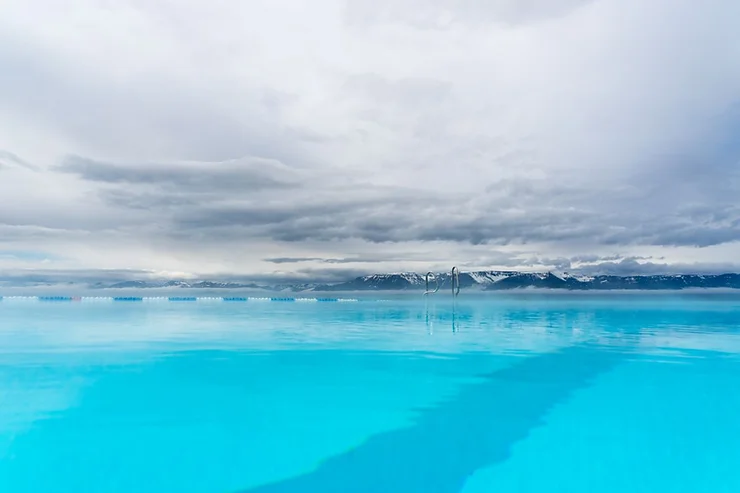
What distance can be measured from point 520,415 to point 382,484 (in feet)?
28.0

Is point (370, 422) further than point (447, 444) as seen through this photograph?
Yes

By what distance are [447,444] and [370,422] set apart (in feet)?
11.2

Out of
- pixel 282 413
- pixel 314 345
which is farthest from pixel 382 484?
pixel 314 345

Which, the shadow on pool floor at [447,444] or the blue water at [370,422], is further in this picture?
the blue water at [370,422]

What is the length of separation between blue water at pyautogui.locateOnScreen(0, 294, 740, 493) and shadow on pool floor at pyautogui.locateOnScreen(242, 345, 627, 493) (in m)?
0.08

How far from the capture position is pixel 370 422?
18469 millimetres

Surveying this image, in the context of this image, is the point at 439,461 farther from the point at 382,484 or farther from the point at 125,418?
the point at 125,418

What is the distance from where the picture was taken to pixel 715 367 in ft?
101

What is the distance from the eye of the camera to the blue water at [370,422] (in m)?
13.7

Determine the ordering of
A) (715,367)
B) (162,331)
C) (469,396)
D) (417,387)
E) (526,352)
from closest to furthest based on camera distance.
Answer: (469,396)
(417,387)
(715,367)
(526,352)
(162,331)

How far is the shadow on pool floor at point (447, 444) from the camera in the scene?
520 inches

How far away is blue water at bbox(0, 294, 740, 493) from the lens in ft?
44.8

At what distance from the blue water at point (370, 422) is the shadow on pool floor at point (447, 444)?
0.25 feet

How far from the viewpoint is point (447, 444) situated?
16125 millimetres
